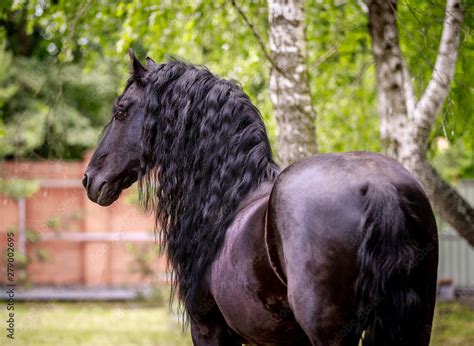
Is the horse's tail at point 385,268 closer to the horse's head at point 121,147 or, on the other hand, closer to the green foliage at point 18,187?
the horse's head at point 121,147

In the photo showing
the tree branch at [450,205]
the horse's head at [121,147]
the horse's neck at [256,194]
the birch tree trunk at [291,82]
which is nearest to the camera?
the horse's neck at [256,194]

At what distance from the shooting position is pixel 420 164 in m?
6.02

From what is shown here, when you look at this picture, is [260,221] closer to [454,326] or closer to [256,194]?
[256,194]

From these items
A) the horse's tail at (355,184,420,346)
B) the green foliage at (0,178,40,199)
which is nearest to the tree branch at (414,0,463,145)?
the horse's tail at (355,184,420,346)

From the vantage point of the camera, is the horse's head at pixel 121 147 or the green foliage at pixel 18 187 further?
the green foliage at pixel 18 187

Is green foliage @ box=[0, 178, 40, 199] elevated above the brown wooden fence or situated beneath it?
elevated above

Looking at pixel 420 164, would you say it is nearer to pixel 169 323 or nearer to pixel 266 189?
pixel 266 189

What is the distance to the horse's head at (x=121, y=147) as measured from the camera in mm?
3637

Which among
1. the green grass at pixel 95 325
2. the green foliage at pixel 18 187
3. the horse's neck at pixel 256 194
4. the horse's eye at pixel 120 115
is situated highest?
the horse's eye at pixel 120 115

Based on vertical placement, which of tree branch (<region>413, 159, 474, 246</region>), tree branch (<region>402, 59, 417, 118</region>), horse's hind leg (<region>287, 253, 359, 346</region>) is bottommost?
tree branch (<region>413, 159, 474, 246</region>)

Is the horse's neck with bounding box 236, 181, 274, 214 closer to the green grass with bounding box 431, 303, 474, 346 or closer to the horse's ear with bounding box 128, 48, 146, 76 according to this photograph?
the horse's ear with bounding box 128, 48, 146, 76

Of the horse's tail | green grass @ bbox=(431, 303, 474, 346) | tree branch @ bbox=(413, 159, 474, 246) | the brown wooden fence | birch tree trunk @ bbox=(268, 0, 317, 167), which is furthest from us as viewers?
the brown wooden fence

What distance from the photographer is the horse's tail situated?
2.58 meters

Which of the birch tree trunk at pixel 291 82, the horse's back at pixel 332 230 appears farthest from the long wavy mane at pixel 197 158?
the birch tree trunk at pixel 291 82
